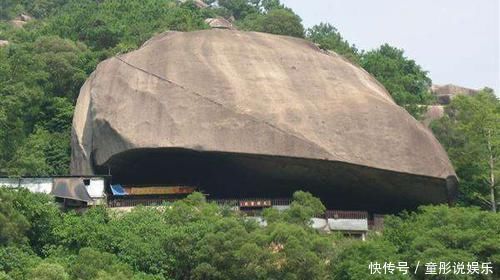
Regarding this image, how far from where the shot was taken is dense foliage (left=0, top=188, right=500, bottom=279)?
54.1ft

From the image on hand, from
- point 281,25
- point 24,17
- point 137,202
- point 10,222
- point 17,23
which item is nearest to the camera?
point 10,222

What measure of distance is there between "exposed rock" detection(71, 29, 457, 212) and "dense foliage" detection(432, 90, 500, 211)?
8.68 feet

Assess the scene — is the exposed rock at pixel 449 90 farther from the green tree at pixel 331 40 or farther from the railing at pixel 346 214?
the railing at pixel 346 214

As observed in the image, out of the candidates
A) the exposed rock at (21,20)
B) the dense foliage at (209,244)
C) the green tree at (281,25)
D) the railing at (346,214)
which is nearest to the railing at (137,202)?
the dense foliage at (209,244)

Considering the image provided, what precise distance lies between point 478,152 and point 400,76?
9.05m

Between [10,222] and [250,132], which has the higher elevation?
[250,132]

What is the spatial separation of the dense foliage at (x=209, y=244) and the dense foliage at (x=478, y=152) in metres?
5.08

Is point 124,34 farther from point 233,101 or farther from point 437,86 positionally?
point 437,86


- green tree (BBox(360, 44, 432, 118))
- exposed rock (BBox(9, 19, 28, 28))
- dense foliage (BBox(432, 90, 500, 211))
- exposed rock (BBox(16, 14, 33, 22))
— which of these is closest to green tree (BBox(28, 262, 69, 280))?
dense foliage (BBox(432, 90, 500, 211))

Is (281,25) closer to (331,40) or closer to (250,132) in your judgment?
(331,40)

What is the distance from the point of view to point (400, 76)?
33.6 meters

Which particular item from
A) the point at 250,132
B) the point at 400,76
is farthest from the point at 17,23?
the point at 250,132

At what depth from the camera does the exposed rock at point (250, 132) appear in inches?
839

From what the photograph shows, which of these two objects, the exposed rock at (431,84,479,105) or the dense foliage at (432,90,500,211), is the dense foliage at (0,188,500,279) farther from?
the exposed rock at (431,84,479,105)
